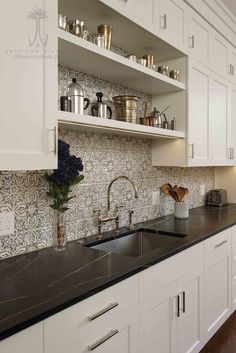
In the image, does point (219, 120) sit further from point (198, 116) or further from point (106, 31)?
point (106, 31)

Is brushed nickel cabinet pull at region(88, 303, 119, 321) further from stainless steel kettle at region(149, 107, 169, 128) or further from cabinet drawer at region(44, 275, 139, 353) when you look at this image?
stainless steel kettle at region(149, 107, 169, 128)

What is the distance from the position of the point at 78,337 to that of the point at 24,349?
0.76ft

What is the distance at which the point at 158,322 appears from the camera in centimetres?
155

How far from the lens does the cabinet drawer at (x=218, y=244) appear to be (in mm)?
2058

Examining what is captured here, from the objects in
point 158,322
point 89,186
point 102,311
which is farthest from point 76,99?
point 158,322

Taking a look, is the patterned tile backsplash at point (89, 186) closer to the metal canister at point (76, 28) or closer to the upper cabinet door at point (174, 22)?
the metal canister at point (76, 28)

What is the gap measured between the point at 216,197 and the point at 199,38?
1.65 m

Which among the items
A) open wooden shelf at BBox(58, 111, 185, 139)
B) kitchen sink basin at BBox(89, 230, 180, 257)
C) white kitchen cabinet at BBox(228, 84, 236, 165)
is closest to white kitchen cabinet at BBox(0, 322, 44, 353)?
open wooden shelf at BBox(58, 111, 185, 139)

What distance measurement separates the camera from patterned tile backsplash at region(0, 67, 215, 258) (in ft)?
4.98

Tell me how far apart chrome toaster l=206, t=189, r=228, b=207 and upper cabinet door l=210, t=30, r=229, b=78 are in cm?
121

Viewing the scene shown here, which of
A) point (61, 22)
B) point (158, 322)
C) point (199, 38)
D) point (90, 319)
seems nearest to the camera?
point (90, 319)

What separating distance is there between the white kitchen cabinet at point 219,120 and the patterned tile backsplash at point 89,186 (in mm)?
380

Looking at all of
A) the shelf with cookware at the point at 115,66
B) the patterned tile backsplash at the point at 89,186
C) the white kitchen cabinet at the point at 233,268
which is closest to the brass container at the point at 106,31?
the shelf with cookware at the point at 115,66

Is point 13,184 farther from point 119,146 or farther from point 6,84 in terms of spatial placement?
point 119,146
